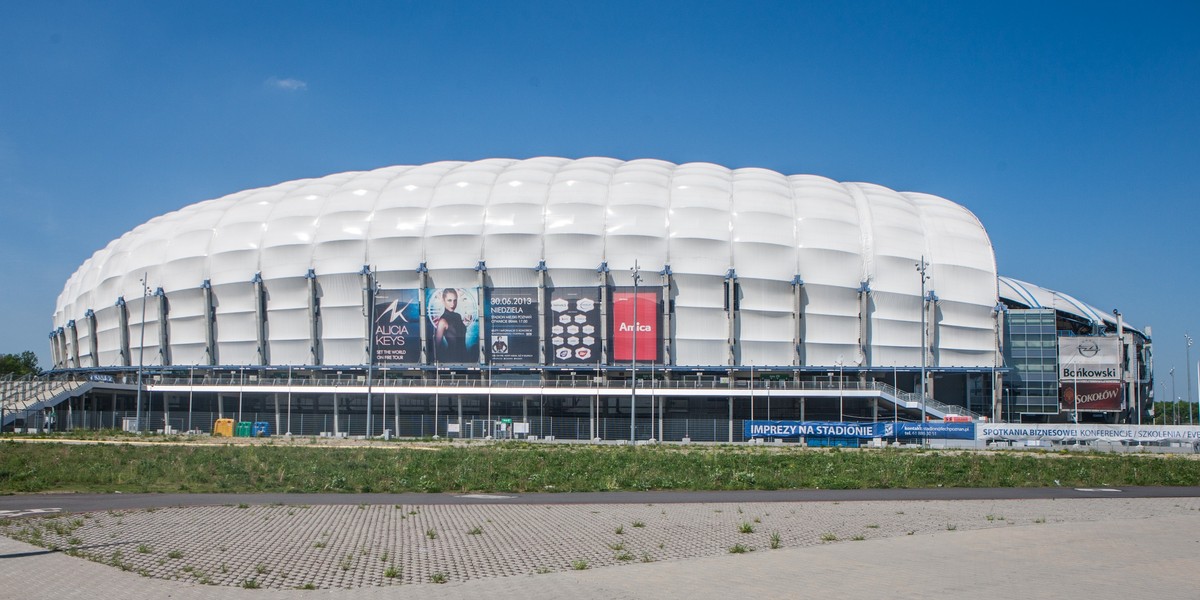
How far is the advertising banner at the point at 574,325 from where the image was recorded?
77438 mm

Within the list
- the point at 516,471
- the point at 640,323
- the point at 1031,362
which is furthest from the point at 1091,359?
the point at 516,471

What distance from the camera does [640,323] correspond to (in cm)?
7694

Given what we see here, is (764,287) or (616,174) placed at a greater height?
(616,174)

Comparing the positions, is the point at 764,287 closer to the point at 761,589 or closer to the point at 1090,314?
the point at 1090,314

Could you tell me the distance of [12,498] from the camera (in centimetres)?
2422

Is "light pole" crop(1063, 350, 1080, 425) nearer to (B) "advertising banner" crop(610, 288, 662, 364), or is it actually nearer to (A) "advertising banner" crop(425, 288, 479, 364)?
(B) "advertising banner" crop(610, 288, 662, 364)

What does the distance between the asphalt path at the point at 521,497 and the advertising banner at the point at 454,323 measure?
5205 cm

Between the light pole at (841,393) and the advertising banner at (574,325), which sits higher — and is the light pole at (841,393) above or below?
below

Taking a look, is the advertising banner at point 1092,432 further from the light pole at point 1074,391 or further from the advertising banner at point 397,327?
the advertising banner at point 397,327

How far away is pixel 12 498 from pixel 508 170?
6306 cm

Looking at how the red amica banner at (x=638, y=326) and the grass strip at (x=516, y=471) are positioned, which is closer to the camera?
the grass strip at (x=516, y=471)

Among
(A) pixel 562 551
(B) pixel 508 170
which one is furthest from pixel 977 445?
(A) pixel 562 551

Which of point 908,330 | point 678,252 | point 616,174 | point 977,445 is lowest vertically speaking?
point 977,445

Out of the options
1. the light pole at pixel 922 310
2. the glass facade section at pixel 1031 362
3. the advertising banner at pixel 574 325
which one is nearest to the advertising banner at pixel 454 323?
the advertising banner at pixel 574 325
